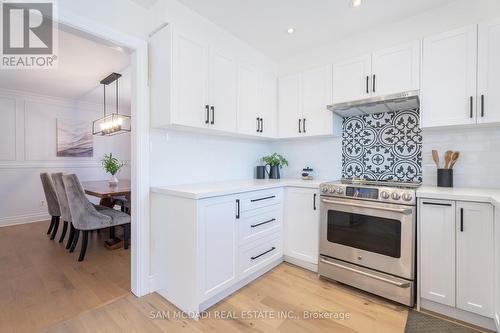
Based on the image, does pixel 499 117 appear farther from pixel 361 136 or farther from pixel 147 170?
pixel 147 170

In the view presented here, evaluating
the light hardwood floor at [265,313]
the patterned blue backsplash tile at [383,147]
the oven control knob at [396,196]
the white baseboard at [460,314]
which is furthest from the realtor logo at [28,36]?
the white baseboard at [460,314]

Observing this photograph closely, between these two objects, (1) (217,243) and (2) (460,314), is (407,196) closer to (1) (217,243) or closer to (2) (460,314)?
(2) (460,314)

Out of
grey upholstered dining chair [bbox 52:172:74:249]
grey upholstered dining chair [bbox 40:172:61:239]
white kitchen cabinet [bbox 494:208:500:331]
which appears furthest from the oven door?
grey upholstered dining chair [bbox 40:172:61:239]

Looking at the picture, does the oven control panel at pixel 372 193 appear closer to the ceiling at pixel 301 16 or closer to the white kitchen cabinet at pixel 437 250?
the white kitchen cabinet at pixel 437 250

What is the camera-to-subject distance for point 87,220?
2.77 meters

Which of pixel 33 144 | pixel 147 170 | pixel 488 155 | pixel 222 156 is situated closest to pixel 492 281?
pixel 488 155

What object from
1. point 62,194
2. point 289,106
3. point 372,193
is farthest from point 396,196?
point 62,194

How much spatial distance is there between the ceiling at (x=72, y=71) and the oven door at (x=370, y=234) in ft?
8.07

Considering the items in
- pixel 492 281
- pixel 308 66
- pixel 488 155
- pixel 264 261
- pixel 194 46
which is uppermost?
pixel 308 66

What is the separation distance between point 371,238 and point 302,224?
69 cm

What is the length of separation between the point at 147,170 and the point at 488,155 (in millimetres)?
2969

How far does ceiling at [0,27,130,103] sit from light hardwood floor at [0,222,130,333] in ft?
6.99

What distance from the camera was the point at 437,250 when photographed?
5.78 ft

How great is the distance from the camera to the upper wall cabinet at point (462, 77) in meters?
1.83
